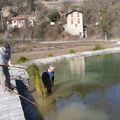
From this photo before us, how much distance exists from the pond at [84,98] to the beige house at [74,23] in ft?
140

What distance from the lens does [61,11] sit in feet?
246

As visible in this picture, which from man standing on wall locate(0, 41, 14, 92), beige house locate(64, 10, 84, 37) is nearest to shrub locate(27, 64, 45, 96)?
man standing on wall locate(0, 41, 14, 92)

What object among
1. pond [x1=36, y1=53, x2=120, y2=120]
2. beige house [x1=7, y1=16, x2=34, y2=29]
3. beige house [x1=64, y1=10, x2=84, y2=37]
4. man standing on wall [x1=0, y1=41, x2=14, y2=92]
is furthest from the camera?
beige house [x1=7, y1=16, x2=34, y2=29]

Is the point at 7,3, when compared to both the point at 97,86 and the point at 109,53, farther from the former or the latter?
the point at 97,86

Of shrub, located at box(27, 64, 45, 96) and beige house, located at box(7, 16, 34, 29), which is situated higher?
beige house, located at box(7, 16, 34, 29)

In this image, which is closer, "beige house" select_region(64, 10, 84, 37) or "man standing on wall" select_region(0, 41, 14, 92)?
"man standing on wall" select_region(0, 41, 14, 92)

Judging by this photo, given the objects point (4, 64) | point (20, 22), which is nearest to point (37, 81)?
point (4, 64)

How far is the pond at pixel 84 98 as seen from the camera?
479 inches

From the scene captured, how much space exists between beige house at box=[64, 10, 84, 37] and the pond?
42812 mm

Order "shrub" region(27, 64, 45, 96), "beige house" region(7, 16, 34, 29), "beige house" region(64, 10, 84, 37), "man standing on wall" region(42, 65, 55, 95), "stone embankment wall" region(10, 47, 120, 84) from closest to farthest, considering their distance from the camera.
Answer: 1. "shrub" region(27, 64, 45, 96)
2. "man standing on wall" region(42, 65, 55, 95)
3. "stone embankment wall" region(10, 47, 120, 84)
4. "beige house" region(64, 10, 84, 37)
5. "beige house" region(7, 16, 34, 29)

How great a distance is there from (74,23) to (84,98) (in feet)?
170

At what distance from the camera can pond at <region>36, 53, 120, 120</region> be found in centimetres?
1216

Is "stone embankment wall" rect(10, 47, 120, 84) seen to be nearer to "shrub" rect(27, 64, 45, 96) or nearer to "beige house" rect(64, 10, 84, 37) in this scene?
"shrub" rect(27, 64, 45, 96)

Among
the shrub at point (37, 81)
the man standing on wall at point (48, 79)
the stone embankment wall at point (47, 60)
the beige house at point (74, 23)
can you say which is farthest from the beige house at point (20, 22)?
the man standing on wall at point (48, 79)
